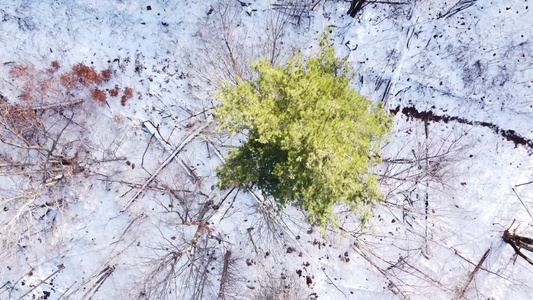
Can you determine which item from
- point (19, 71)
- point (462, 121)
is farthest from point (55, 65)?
point (462, 121)

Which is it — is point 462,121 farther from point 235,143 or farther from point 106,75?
point 106,75

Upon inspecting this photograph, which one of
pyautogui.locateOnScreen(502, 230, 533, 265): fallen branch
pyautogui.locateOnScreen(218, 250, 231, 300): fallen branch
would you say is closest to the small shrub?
pyautogui.locateOnScreen(218, 250, 231, 300): fallen branch

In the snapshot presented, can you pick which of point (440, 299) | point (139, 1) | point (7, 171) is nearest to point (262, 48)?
point (139, 1)

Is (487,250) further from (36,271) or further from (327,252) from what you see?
(36,271)

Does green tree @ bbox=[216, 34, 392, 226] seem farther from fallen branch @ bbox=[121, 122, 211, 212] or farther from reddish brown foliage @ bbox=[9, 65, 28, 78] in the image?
reddish brown foliage @ bbox=[9, 65, 28, 78]

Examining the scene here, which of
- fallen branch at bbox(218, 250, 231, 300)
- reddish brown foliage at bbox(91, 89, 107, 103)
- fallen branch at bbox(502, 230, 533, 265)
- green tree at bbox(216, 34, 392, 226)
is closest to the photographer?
green tree at bbox(216, 34, 392, 226)
